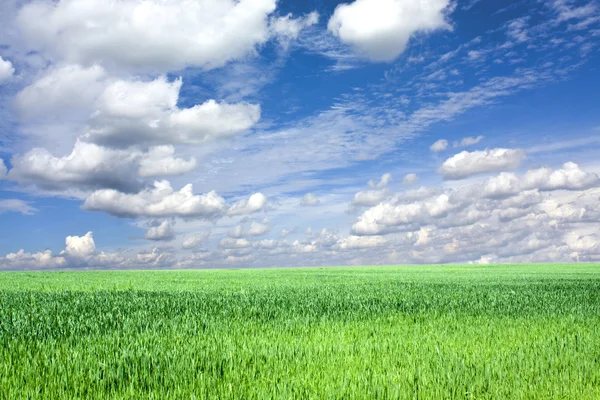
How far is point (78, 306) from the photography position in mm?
15914

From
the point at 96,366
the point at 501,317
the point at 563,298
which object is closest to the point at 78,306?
the point at 96,366

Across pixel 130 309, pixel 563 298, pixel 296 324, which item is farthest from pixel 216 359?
pixel 563 298

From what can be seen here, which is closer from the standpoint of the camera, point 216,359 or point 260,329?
point 216,359

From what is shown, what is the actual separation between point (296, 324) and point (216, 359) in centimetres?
493

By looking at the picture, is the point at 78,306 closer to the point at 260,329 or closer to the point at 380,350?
the point at 260,329

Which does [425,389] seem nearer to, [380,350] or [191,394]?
[380,350]

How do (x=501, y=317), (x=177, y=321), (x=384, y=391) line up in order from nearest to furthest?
(x=384, y=391) < (x=177, y=321) < (x=501, y=317)

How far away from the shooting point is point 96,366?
7738 millimetres

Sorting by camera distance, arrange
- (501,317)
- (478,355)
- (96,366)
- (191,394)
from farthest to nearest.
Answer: (501,317) → (478,355) → (96,366) → (191,394)

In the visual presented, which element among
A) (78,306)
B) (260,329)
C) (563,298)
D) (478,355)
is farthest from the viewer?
(563,298)

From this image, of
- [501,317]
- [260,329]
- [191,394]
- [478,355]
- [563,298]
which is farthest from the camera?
[563,298]

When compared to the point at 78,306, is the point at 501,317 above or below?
below

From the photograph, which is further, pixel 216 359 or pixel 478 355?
pixel 478 355

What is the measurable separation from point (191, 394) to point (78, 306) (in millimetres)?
11766
